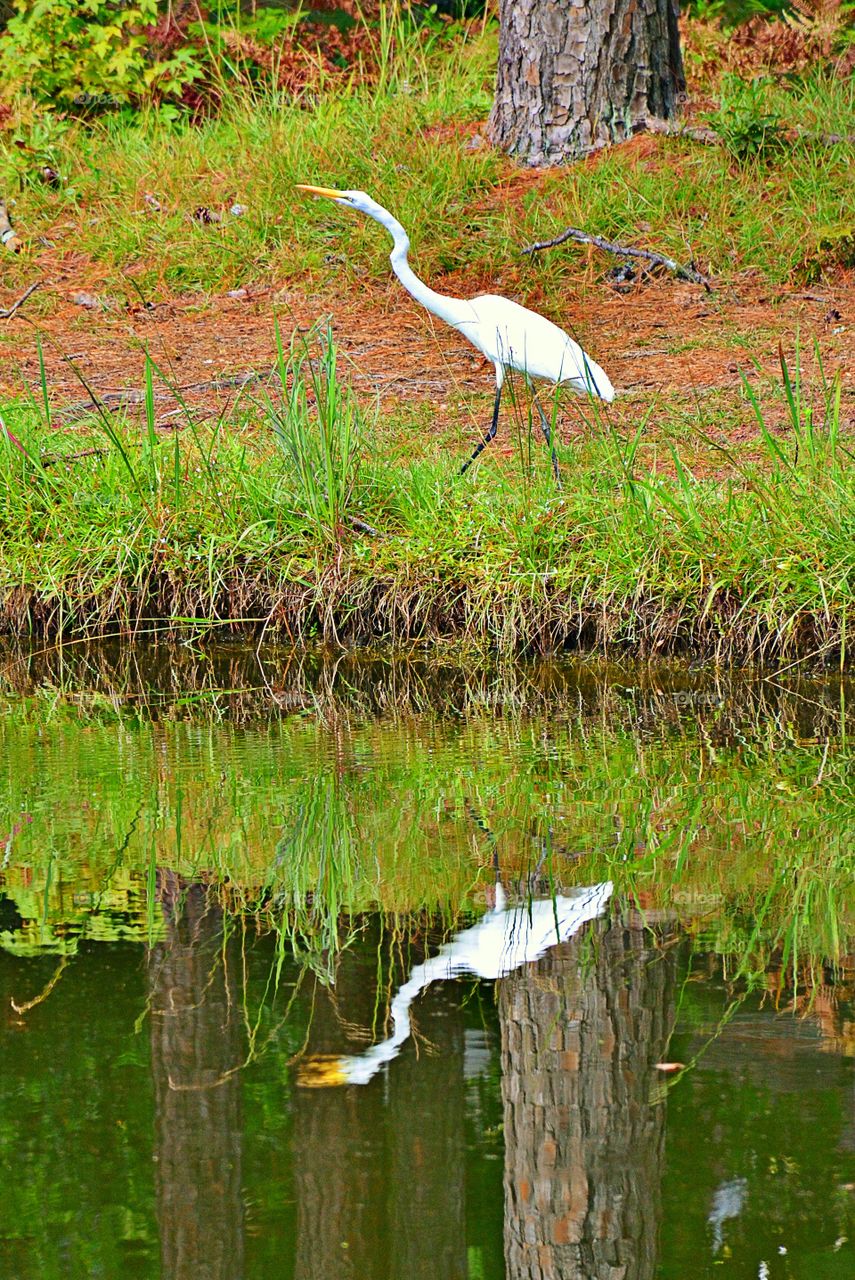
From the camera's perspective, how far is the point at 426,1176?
7.59 ft

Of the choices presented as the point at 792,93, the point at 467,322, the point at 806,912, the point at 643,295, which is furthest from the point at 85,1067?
the point at 792,93

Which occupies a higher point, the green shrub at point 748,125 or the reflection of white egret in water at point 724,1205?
the green shrub at point 748,125

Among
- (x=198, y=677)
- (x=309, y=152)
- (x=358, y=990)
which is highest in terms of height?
(x=309, y=152)

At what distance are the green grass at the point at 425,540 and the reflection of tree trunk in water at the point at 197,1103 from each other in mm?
2383

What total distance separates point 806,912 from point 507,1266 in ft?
3.69

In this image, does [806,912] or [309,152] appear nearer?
[806,912]

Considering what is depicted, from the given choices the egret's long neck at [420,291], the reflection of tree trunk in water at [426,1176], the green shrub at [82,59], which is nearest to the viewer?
the reflection of tree trunk in water at [426,1176]

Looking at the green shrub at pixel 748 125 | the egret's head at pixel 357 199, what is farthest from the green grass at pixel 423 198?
the egret's head at pixel 357 199

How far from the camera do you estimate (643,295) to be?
824 cm

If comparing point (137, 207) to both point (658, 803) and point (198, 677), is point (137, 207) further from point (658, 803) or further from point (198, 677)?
point (658, 803)

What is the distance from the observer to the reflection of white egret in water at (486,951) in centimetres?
259

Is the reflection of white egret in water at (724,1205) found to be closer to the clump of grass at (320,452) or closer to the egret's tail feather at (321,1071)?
the egret's tail feather at (321,1071)

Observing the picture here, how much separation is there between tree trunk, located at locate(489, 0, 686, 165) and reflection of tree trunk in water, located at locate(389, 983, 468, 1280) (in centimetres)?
728

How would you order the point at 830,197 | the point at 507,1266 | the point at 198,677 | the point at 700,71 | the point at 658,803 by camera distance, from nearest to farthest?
the point at 507,1266, the point at 658,803, the point at 198,677, the point at 830,197, the point at 700,71
